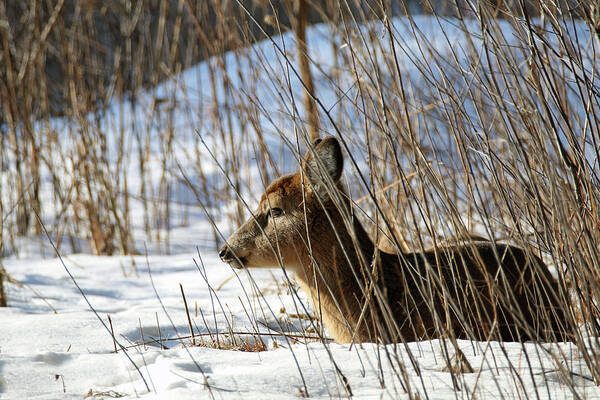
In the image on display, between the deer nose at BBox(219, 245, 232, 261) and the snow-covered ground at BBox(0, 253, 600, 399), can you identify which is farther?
the deer nose at BBox(219, 245, 232, 261)

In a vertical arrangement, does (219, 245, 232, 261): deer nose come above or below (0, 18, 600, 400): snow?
above

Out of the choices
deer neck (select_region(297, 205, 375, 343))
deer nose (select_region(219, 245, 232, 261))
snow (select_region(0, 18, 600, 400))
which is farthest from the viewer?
deer nose (select_region(219, 245, 232, 261))

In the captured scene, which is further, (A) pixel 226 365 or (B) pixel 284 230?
(B) pixel 284 230

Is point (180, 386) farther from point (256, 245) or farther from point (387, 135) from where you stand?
point (256, 245)

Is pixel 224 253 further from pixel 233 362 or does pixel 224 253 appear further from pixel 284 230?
pixel 233 362

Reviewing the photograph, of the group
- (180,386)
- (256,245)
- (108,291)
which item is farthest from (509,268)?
(108,291)

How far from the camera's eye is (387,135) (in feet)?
6.71

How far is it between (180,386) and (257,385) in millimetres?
251

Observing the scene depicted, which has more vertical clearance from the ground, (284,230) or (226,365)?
(284,230)

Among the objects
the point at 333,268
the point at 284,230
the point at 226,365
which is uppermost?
the point at 284,230

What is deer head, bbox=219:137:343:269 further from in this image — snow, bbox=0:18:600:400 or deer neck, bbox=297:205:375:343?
snow, bbox=0:18:600:400

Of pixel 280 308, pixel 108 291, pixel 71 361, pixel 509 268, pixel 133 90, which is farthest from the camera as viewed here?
pixel 133 90

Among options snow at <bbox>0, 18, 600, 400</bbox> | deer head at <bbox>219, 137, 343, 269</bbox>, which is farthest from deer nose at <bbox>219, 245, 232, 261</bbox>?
snow at <bbox>0, 18, 600, 400</bbox>

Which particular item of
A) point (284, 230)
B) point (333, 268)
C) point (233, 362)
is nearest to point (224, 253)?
point (284, 230)
